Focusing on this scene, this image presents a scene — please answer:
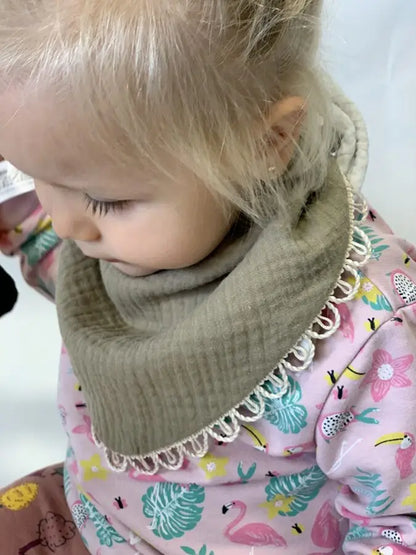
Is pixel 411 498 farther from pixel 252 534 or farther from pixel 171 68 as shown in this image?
pixel 171 68

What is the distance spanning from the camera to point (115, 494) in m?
0.61

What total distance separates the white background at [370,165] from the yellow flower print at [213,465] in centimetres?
43

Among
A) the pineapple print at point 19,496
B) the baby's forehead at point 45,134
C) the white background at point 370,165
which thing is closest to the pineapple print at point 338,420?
the baby's forehead at point 45,134

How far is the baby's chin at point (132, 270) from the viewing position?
0.54m

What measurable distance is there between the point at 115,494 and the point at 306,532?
147 millimetres

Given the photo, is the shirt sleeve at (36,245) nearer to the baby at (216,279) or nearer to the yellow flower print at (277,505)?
the baby at (216,279)

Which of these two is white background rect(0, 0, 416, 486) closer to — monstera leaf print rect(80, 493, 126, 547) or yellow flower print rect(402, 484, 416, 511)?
monstera leaf print rect(80, 493, 126, 547)

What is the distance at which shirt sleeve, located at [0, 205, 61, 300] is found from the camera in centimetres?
68

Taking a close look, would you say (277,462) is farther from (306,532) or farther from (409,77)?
(409,77)

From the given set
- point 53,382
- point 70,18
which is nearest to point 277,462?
point 70,18

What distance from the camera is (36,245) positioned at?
696mm

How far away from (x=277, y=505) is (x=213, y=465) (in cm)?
6

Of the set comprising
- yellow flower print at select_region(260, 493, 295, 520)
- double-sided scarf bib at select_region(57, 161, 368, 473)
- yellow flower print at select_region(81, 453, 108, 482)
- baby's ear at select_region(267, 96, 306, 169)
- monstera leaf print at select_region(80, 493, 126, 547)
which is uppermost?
baby's ear at select_region(267, 96, 306, 169)

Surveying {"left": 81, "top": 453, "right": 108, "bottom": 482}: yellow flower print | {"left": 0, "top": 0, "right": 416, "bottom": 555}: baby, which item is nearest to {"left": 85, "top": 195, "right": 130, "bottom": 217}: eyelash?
{"left": 0, "top": 0, "right": 416, "bottom": 555}: baby
